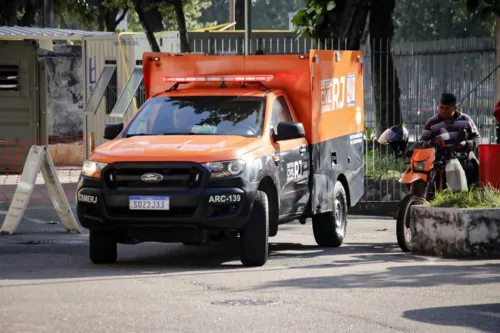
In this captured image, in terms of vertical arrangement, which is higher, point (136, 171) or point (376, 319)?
point (136, 171)

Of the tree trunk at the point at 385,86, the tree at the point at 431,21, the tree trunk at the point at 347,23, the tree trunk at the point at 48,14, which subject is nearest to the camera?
the tree trunk at the point at 385,86

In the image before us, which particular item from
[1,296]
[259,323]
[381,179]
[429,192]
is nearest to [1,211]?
[381,179]

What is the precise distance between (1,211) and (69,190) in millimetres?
3753

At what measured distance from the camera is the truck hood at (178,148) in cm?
1195

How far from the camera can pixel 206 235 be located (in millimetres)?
12016

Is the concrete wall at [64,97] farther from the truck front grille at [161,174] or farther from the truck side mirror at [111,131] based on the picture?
the truck front grille at [161,174]

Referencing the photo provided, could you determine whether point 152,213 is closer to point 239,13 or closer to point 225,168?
point 225,168

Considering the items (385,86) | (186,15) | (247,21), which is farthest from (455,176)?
(186,15)

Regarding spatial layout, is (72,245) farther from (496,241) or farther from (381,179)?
(381,179)

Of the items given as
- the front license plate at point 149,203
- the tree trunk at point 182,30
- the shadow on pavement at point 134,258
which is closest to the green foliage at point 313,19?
the tree trunk at point 182,30

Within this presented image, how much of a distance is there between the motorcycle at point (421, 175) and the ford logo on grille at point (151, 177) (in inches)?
113

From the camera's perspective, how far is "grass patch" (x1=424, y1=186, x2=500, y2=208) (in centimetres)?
1308

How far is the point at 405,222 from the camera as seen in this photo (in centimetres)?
1350

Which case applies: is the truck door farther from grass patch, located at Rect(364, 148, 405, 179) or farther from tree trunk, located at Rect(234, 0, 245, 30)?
tree trunk, located at Rect(234, 0, 245, 30)
